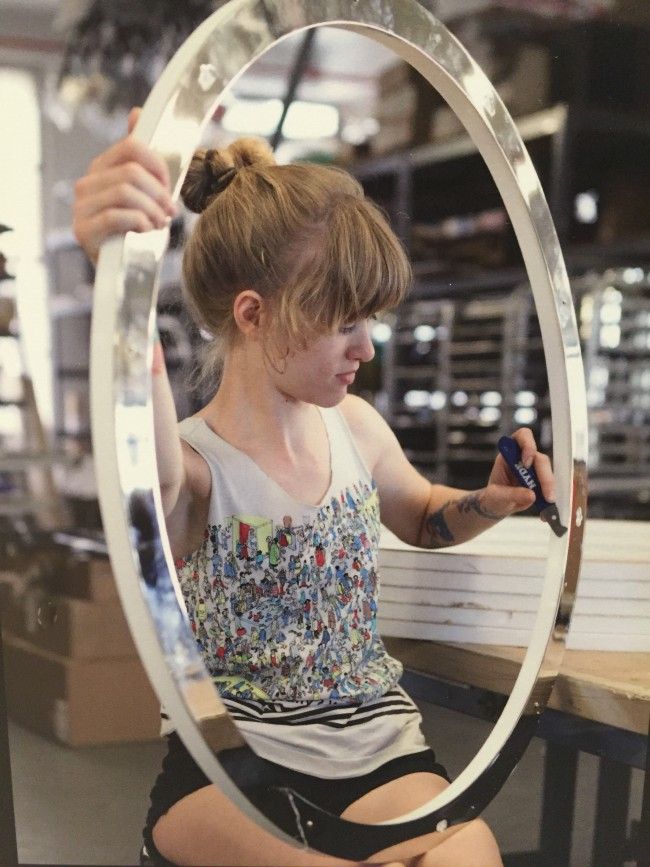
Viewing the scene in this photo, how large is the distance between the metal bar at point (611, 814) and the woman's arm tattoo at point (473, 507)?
0.21 meters

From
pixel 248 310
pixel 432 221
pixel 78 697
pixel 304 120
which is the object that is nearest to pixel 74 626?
pixel 78 697

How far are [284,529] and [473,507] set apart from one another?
0.61 ft

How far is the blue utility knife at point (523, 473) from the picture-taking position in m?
0.71

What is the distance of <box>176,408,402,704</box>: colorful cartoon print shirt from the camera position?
64 cm

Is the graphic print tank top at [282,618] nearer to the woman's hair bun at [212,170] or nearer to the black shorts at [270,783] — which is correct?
the black shorts at [270,783]

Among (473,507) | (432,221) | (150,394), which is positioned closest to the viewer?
(150,394)

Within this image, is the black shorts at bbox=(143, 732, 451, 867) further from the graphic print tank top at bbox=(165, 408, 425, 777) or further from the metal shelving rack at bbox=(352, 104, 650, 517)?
the metal shelving rack at bbox=(352, 104, 650, 517)

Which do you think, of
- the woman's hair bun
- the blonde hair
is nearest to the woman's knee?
the blonde hair

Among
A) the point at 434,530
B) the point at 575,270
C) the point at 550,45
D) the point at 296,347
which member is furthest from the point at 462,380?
the point at 296,347

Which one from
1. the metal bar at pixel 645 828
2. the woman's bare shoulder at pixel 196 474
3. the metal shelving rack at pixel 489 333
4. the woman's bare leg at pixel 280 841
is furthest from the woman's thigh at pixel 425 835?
the metal shelving rack at pixel 489 333

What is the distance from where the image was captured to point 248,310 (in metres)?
0.64

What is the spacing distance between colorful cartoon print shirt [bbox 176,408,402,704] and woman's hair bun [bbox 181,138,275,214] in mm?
141

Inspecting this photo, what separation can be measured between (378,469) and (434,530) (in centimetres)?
7

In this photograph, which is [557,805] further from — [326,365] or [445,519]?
[326,365]
